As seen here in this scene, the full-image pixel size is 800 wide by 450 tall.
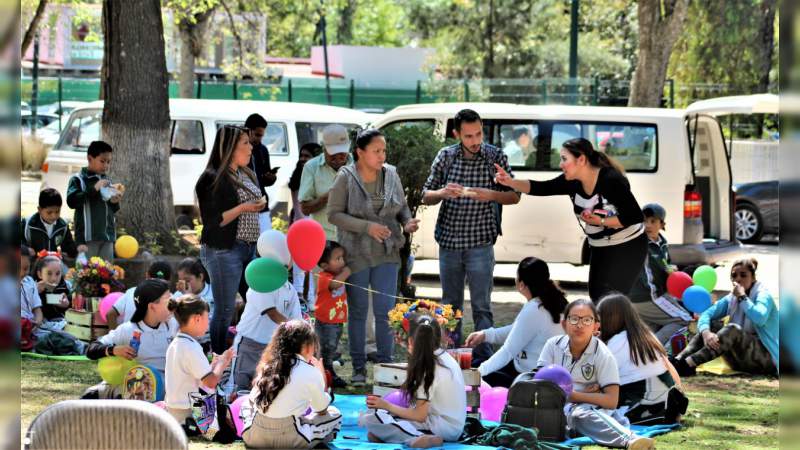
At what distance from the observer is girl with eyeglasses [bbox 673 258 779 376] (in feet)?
27.1

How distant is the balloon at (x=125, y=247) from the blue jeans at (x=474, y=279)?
354cm

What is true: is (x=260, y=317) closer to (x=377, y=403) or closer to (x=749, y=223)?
(x=377, y=403)

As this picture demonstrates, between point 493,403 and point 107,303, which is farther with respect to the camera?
point 107,303

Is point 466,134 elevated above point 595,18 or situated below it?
below

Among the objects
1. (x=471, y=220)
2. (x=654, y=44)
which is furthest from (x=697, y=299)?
(x=654, y=44)

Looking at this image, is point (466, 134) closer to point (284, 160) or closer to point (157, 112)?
point (157, 112)

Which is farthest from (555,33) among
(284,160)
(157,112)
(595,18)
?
(157,112)

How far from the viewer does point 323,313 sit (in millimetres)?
7969

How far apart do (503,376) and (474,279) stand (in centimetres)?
107

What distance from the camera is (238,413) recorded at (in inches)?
260

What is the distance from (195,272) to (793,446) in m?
6.76

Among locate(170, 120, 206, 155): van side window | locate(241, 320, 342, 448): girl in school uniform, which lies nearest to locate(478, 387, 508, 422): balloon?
locate(241, 320, 342, 448): girl in school uniform

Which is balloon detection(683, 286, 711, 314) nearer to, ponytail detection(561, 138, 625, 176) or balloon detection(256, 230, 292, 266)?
ponytail detection(561, 138, 625, 176)

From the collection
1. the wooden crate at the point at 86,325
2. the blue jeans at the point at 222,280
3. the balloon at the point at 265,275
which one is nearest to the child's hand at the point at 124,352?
the balloon at the point at 265,275
